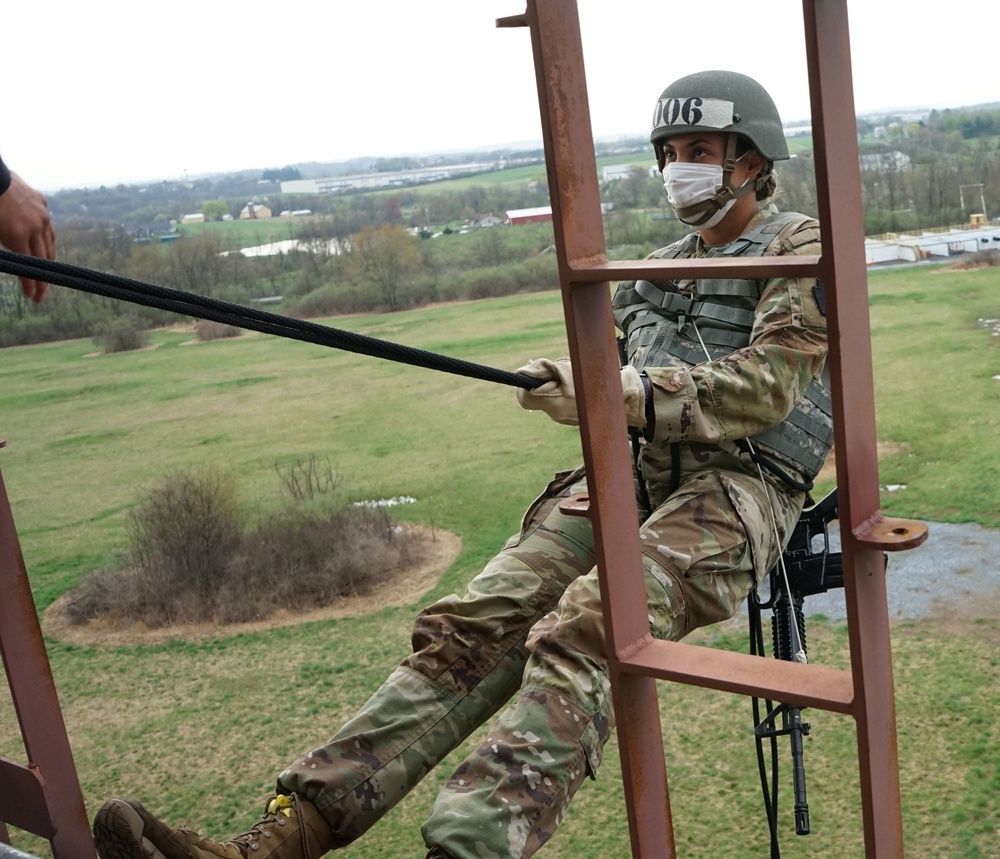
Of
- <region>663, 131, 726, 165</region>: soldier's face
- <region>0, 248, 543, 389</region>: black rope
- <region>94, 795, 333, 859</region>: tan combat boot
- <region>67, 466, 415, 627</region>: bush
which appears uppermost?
<region>663, 131, 726, 165</region>: soldier's face

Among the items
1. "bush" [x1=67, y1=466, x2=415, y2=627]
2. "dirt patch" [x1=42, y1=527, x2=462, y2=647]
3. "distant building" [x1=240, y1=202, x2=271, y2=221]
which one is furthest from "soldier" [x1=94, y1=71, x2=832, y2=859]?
"distant building" [x1=240, y1=202, x2=271, y2=221]

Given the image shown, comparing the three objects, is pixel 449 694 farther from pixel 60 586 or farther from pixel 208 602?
pixel 60 586

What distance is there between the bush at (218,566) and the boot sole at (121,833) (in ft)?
21.4

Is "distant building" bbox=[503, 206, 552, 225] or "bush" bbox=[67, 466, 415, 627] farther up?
"distant building" bbox=[503, 206, 552, 225]

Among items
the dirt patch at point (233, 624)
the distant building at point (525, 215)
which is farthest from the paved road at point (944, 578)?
the distant building at point (525, 215)

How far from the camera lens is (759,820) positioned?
4.80 meters

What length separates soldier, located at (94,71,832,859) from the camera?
174cm

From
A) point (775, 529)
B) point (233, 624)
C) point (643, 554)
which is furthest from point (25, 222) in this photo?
point (233, 624)

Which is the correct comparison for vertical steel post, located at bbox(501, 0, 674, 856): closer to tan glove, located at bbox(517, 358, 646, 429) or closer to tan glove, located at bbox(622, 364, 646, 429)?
tan glove, located at bbox(517, 358, 646, 429)

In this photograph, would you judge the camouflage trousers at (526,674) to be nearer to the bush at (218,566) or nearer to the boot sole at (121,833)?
the boot sole at (121,833)

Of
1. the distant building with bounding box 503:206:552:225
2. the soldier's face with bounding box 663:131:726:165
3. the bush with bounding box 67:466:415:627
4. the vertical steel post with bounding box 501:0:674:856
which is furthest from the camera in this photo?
the distant building with bounding box 503:206:552:225

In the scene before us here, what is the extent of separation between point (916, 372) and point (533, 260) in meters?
5.86

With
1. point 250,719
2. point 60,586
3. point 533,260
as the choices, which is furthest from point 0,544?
point 533,260

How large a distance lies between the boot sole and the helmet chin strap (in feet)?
5.00
